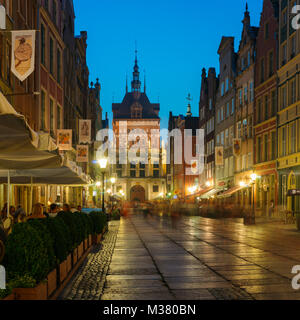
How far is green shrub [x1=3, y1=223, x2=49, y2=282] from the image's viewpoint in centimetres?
617

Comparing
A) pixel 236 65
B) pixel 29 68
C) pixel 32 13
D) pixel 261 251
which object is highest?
pixel 236 65

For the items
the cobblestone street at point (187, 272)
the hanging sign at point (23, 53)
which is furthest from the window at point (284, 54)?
the hanging sign at point (23, 53)

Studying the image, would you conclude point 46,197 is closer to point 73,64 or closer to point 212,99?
point 73,64

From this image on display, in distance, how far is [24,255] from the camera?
621 cm

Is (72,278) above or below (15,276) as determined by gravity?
below

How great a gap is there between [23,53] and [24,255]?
39.5 ft

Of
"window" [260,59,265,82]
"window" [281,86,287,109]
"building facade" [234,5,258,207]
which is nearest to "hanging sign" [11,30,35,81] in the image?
"window" [281,86,287,109]

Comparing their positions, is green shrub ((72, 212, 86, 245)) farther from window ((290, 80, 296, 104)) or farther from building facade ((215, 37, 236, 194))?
building facade ((215, 37, 236, 194))

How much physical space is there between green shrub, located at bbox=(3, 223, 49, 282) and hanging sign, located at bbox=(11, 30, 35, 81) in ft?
36.8

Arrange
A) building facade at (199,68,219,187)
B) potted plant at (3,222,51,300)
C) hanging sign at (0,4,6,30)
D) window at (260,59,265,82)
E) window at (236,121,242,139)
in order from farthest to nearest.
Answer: building facade at (199,68,219,187)
window at (236,121,242,139)
window at (260,59,265,82)
hanging sign at (0,4,6,30)
potted plant at (3,222,51,300)

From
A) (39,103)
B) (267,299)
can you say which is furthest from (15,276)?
(39,103)

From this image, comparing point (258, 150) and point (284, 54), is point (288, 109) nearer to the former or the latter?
point (284, 54)

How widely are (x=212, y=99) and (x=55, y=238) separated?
5692cm
